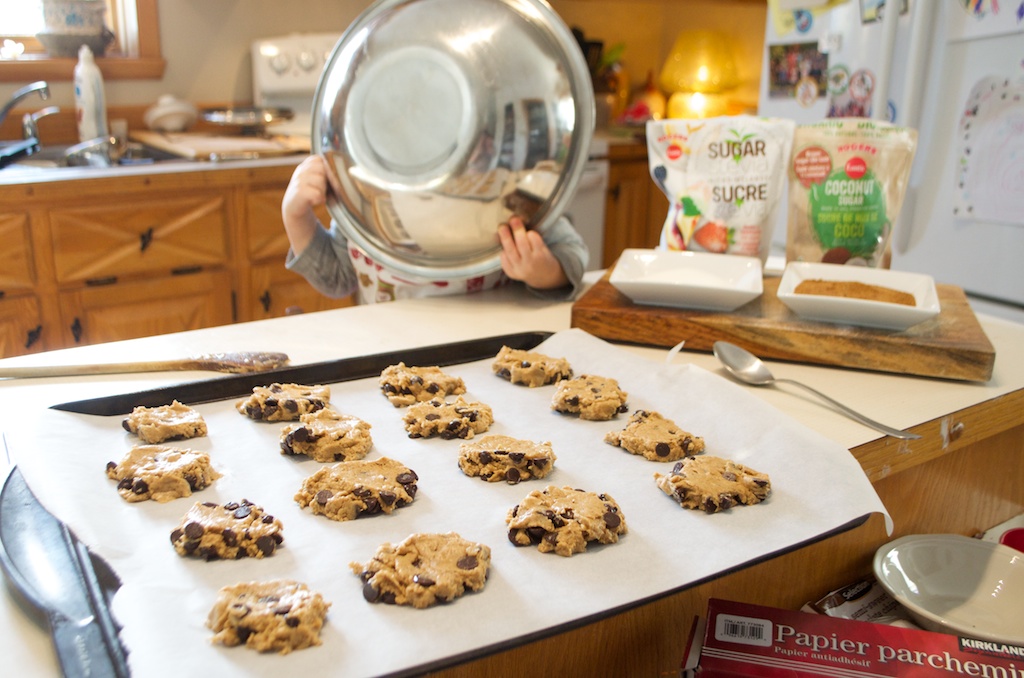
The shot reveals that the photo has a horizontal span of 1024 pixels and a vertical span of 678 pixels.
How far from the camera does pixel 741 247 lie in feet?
4.21

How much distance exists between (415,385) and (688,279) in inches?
17.5

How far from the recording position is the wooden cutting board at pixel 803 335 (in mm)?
1018

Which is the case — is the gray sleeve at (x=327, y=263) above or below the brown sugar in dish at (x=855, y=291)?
below

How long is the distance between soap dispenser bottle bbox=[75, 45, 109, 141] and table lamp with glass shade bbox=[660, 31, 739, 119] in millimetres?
2038

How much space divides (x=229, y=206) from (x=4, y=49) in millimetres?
954

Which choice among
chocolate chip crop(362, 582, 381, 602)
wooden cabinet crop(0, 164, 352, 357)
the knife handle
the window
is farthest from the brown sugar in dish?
the window

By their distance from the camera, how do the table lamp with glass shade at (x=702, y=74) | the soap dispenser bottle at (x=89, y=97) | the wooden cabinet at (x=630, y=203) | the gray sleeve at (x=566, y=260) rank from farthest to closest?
the table lamp with glass shade at (x=702, y=74), the wooden cabinet at (x=630, y=203), the soap dispenser bottle at (x=89, y=97), the gray sleeve at (x=566, y=260)

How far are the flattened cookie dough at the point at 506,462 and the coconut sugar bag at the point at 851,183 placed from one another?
0.67m

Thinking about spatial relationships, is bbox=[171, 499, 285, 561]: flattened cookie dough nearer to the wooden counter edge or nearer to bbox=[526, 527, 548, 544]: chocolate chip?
bbox=[526, 527, 548, 544]: chocolate chip

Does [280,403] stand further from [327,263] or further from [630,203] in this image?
[630,203]

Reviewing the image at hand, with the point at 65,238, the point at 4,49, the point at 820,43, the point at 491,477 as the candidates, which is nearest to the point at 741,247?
the point at 491,477

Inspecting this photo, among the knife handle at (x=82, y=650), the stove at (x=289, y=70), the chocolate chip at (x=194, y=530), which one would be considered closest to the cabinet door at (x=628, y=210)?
the stove at (x=289, y=70)

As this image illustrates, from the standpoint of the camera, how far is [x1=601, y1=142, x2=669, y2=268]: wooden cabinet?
3080 millimetres

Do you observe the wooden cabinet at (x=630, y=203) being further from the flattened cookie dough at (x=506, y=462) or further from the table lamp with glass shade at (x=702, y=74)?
the flattened cookie dough at (x=506, y=462)
